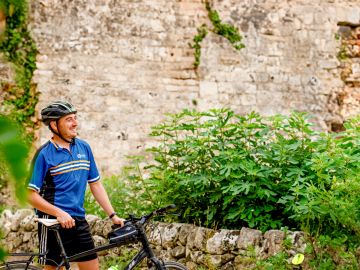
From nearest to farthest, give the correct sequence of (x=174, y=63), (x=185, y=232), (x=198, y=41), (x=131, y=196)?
(x=185, y=232) → (x=131, y=196) → (x=174, y=63) → (x=198, y=41)

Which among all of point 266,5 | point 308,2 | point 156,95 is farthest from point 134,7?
point 308,2

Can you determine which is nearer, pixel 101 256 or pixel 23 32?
pixel 101 256

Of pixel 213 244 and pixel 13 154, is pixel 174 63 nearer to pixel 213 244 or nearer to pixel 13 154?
pixel 213 244

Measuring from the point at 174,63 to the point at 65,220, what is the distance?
605 centimetres

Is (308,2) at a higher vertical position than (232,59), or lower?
higher

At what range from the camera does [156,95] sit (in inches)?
368

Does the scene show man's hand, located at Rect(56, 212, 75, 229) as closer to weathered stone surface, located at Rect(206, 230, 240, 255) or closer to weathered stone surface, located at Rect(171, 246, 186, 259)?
weathered stone surface, located at Rect(206, 230, 240, 255)

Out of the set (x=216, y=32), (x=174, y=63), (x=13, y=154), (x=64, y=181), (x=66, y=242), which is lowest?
(x=66, y=242)

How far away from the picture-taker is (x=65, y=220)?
361 centimetres

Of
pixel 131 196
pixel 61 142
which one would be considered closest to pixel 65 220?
pixel 61 142

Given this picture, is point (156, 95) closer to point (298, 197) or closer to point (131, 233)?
point (298, 197)

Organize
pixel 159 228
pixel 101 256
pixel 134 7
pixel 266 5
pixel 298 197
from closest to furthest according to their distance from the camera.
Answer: pixel 298 197 → pixel 159 228 → pixel 101 256 → pixel 134 7 → pixel 266 5

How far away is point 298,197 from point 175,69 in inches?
200

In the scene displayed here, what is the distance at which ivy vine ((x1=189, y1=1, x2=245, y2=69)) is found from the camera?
9.56 m
